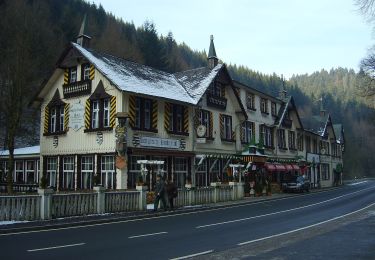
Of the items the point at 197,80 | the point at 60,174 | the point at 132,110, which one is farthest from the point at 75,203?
the point at 197,80

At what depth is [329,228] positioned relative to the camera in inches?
594

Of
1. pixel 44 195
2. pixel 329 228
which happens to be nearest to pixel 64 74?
pixel 44 195

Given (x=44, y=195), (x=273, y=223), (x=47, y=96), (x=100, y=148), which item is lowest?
(x=273, y=223)

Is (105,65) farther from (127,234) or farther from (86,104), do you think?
(127,234)

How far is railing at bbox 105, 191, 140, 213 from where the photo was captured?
20219mm

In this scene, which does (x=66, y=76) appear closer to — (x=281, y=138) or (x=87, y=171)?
(x=87, y=171)

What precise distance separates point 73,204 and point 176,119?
13.6 m

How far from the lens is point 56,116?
31.6 metres

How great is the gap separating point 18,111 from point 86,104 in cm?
536

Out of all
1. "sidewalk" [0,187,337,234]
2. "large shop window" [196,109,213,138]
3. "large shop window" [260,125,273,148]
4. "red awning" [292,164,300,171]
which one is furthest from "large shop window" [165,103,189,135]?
"red awning" [292,164,300,171]

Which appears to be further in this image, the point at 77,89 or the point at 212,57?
the point at 212,57

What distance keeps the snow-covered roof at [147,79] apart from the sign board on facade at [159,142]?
2.80m

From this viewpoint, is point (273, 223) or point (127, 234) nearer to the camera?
point (127, 234)

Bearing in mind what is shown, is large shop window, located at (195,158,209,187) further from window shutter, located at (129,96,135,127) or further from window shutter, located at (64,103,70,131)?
window shutter, located at (64,103,70,131)
